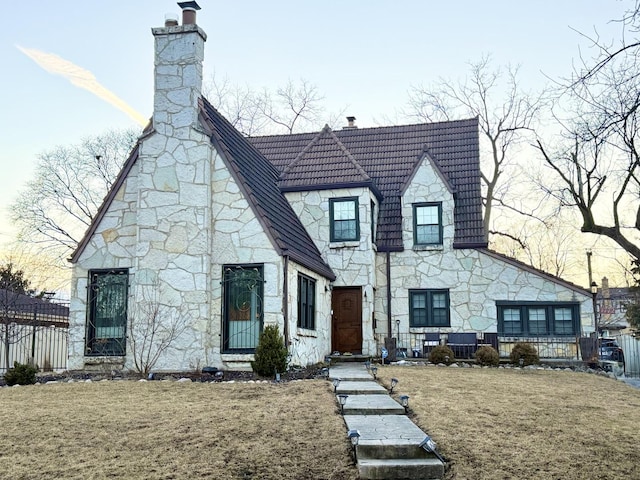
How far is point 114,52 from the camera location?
15.0 meters

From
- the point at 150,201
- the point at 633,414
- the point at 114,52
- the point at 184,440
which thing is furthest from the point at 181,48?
the point at 633,414

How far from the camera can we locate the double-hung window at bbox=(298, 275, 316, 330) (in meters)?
16.9

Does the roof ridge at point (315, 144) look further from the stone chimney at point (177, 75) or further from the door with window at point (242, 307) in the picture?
the door with window at point (242, 307)

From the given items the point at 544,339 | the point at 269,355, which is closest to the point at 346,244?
the point at 544,339

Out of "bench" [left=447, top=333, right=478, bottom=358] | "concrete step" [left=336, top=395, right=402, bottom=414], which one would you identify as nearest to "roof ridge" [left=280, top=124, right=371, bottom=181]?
"bench" [left=447, top=333, right=478, bottom=358]

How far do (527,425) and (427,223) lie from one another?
1258 centimetres

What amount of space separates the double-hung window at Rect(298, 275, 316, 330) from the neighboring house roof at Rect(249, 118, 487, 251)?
3767 millimetres

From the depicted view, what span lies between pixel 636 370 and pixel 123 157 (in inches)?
1002

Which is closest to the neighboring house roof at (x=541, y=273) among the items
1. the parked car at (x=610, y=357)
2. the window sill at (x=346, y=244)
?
the parked car at (x=610, y=357)

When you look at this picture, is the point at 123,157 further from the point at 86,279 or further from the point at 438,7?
the point at 438,7

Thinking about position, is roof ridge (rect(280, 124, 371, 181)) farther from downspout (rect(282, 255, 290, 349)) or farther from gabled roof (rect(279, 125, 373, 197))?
downspout (rect(282, 255, 290, 349))

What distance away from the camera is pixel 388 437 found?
8.15m

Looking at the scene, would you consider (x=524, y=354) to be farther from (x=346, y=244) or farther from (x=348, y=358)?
(x=346, y=244)

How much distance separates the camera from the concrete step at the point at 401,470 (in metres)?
7.22
